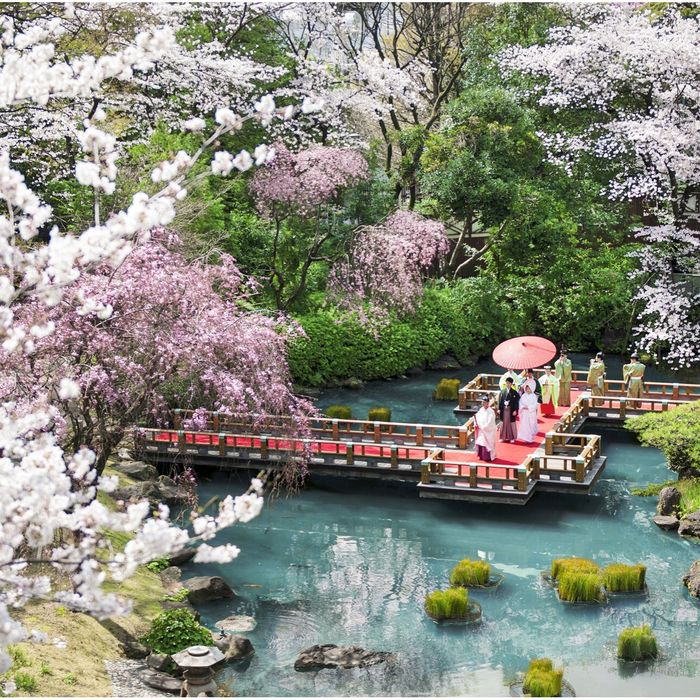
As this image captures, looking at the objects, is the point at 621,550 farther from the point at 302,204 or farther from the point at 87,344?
the point at 302,204

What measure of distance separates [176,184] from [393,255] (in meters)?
18.8

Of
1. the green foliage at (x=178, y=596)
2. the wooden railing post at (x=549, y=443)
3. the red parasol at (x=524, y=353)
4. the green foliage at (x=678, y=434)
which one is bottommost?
the green foliage at (x=178, y=596)

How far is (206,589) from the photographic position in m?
14.2

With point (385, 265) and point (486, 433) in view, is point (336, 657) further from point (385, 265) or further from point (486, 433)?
point (385, 265)

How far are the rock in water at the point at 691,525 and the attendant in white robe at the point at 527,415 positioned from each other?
349cm

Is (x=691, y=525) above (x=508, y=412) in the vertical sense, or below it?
below

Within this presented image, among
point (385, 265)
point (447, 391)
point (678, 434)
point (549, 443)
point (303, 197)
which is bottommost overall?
point (447, 391)

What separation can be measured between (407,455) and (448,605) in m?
5.02

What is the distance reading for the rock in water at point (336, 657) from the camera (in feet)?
40.5

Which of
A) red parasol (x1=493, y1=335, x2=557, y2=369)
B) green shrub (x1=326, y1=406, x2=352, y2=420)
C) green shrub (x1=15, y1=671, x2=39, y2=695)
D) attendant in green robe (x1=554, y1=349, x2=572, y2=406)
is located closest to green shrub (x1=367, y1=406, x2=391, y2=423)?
green shrub (x1=326, y1=406, x2=352, y2=420)

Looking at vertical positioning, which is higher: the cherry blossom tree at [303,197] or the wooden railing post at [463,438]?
the cherry blossom tree at [303,197]

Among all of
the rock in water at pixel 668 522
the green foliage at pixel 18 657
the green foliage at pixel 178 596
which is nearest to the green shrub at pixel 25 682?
the green foliage at pixel 18 657

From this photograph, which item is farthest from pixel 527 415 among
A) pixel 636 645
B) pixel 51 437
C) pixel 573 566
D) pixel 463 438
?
pixel 51 437

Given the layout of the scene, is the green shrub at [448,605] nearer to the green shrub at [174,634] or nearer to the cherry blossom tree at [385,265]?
the green shrub at [174,634]
